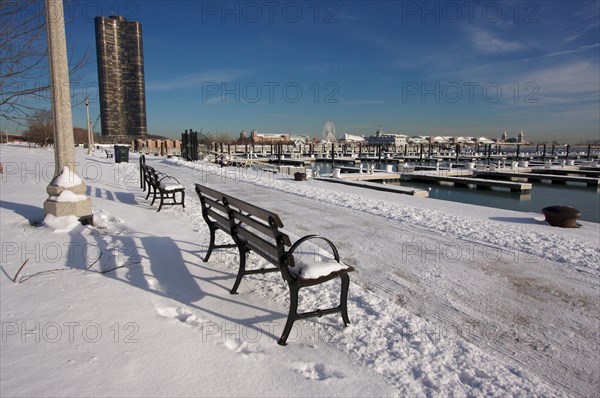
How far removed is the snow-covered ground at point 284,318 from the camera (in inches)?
108

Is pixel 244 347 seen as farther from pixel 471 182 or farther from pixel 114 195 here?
pixel 471 182

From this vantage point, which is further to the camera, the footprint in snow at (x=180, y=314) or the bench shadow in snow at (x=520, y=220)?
the bench shadow in snow at (x=520, y=220)

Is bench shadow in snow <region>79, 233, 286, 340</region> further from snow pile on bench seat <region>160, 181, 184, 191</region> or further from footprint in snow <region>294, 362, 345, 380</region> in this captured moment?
snow pile on bench seat <region>160, 181, 184, 191</region>

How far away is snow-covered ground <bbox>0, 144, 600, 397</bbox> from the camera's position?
2.74 meters

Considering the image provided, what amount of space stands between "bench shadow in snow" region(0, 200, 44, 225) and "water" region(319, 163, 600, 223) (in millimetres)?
24391

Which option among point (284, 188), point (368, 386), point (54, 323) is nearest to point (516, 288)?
point (368, 386)

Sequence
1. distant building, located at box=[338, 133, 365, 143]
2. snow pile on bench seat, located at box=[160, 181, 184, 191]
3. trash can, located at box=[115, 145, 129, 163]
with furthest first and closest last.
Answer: distant building, located at box=[338, 133, 365, 143]
trash can, located at box=[115, 145, 129, 163]
snow pile on bench seat, located at box=[160, 181, 184, 191]

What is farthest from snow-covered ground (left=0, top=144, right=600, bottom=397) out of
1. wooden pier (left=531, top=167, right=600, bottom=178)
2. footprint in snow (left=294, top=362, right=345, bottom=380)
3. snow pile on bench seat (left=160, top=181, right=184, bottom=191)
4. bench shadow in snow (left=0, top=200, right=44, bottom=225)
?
wooden pier (left=531, top=167, right=600, bottom=178)

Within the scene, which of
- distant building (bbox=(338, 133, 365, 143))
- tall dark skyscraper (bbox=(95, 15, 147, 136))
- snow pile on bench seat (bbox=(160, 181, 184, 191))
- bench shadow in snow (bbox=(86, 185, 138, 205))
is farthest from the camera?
distant building (bbox=(338, 133, 365, 143))

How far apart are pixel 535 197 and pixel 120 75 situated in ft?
430

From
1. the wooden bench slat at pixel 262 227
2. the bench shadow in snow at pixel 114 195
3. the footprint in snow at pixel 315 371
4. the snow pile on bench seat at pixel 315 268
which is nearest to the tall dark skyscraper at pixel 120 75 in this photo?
the bench shadow in snow at pixel 114 195

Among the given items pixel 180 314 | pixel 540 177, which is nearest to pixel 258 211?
pixel 180 314

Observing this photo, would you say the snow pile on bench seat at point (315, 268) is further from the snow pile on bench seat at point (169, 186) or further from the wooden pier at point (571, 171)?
the wooden pier at point (571, 171)

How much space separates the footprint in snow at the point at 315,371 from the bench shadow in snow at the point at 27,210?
6546mm
